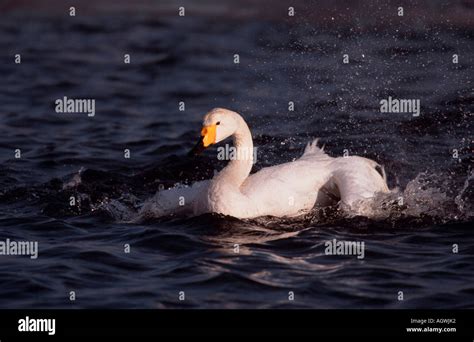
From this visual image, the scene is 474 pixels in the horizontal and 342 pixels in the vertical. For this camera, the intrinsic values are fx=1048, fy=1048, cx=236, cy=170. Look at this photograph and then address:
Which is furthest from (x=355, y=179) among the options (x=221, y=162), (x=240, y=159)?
(x=221, y=162)

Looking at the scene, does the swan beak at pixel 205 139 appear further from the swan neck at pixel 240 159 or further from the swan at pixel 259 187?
the swan neck at pixel 240 159

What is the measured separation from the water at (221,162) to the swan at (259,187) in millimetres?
165

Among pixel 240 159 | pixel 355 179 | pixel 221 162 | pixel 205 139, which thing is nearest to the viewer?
pixel 205 139

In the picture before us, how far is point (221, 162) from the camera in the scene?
14.6 meters

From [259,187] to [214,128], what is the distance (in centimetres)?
79

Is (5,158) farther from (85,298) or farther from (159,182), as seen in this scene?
(85,298)

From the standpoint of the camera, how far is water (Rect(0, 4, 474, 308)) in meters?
9.67

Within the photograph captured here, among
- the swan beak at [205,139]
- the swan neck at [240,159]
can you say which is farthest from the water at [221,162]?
the swan beak at [205,139]

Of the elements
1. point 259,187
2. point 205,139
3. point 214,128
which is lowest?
point 259,187

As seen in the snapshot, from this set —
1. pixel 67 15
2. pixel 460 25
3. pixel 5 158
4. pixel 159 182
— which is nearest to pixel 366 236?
pixel 159 182

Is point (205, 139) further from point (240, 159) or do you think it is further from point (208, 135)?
point (240, 159)

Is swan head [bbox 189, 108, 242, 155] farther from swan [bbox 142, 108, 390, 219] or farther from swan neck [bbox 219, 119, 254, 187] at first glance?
swan neck [bbox 219, 119, 254, 187]

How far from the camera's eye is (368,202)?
11.0m

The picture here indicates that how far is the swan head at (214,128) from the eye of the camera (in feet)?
36.4
